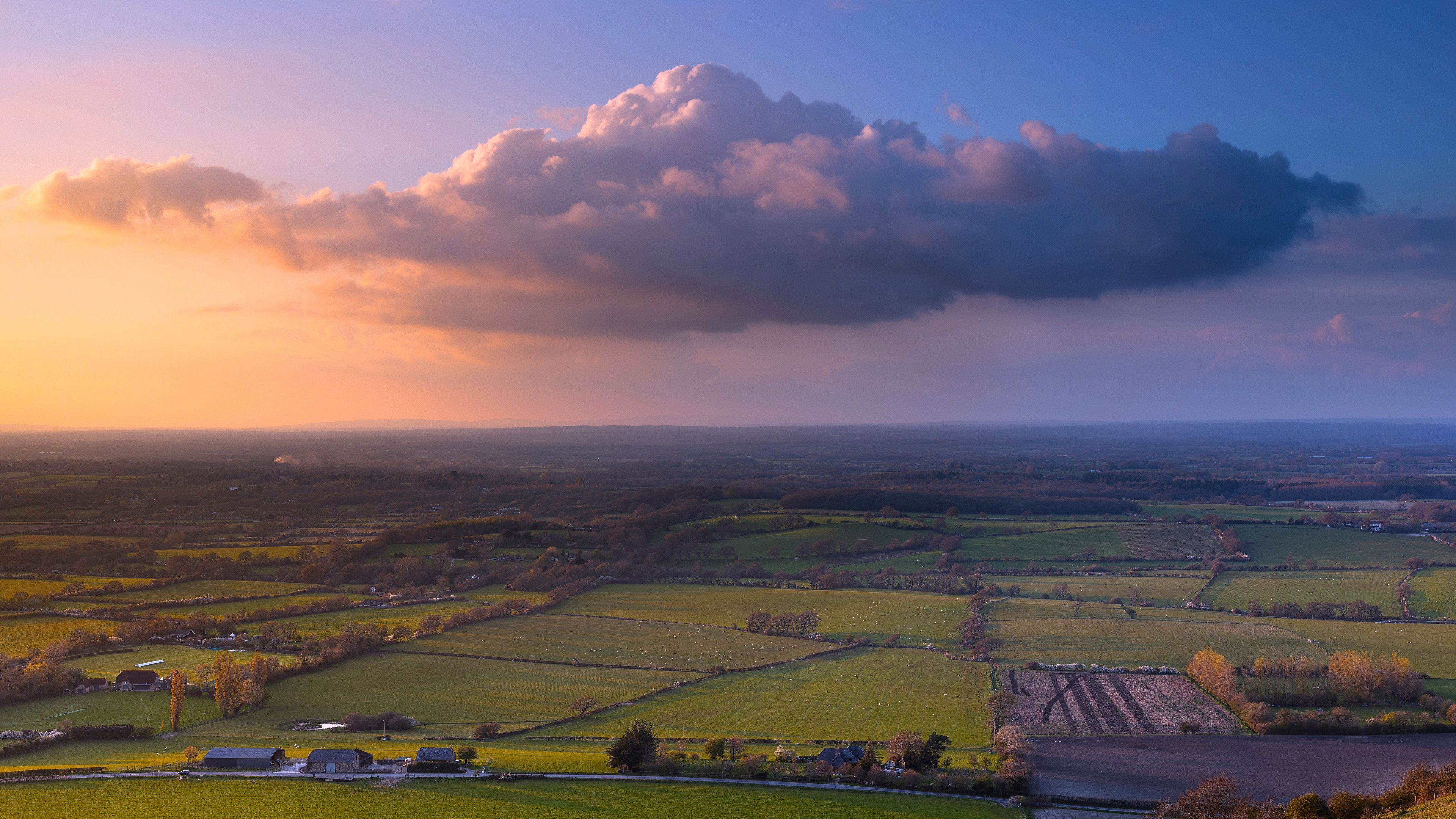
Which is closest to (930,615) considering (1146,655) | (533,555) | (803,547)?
(1146,655)

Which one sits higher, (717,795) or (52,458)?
(52,458)

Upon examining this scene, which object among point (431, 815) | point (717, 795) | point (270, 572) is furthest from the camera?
point (270, 572)

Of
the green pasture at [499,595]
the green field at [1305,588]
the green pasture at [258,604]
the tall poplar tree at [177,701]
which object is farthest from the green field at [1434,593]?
the green pasture at [258,604]

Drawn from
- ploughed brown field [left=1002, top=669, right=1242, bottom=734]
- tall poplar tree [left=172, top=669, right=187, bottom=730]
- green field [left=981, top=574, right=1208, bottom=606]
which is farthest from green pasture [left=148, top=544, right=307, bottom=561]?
ploughed brown field [left=1002, top=669, right=1242, bottom=734]

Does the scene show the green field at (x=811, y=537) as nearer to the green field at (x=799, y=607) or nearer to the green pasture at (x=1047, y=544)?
the green pasture at (x=1047, y=544)

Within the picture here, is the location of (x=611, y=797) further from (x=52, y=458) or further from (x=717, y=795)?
(x=52, y=458)
